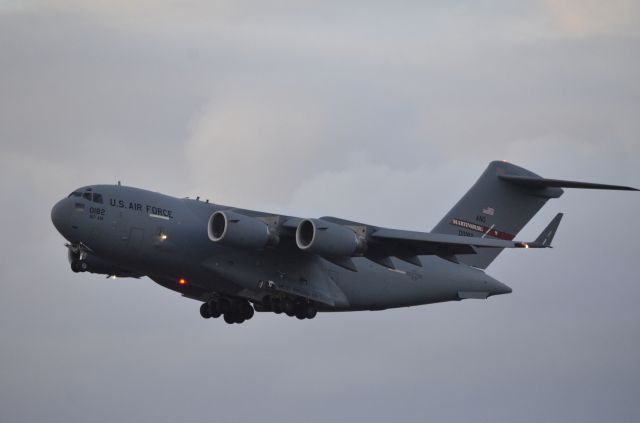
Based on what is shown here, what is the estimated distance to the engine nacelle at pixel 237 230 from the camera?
25453 millimetres

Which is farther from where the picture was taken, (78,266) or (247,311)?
(247,311)

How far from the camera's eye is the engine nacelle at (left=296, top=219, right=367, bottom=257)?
25.8 meters

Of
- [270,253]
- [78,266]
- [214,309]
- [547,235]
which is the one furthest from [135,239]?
[547,235]

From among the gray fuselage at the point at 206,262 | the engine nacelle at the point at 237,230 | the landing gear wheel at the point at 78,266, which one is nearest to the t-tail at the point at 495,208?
the gray fuselage at the point at 206,262

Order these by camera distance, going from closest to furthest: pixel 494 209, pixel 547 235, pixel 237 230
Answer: pixel 237 230
pixel 547 235
pixel 494 209

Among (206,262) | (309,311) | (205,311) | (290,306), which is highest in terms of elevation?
(206,262)

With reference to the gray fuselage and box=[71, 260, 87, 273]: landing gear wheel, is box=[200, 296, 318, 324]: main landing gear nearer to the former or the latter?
the gray fuselage

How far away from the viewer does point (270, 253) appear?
88.5 ft

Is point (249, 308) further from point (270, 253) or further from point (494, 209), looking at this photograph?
point (494, 209)

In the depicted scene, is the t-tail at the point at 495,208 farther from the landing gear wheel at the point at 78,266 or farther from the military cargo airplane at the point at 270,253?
the landing gear wheel at the point at 78,266

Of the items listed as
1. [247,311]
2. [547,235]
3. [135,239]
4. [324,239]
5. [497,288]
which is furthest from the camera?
[497,288]

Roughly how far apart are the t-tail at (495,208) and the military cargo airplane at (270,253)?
46 millimetres

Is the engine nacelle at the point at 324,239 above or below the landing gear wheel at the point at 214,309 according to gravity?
above

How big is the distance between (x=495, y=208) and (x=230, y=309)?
604 centimetres
